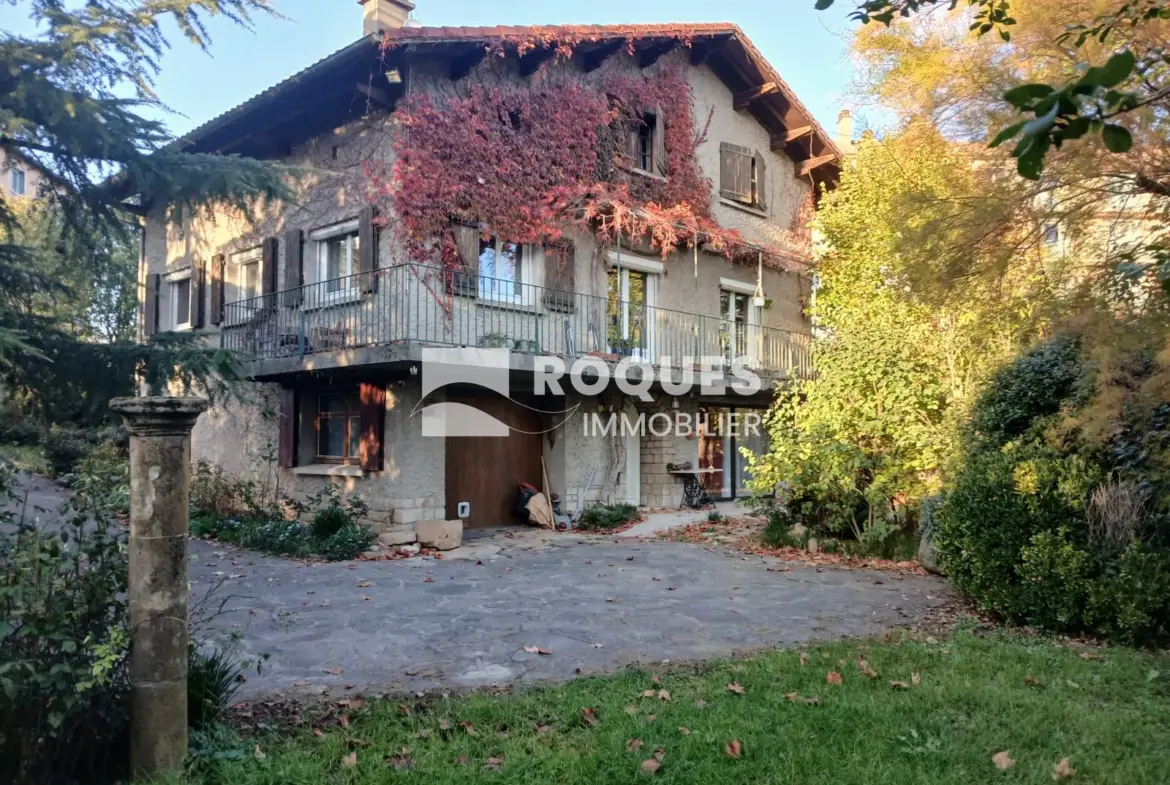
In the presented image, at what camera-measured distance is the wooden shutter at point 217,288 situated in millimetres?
13148

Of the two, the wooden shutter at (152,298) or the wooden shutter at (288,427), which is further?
the wooden shutter at (152,298)

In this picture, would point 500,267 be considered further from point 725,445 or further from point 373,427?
point 725,445

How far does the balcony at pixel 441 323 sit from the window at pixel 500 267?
0.11ft

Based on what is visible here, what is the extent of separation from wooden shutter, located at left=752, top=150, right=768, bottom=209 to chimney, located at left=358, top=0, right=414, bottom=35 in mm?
7586

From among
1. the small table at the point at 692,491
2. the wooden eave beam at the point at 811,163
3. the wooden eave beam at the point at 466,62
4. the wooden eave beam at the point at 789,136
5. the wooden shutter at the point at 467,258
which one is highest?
the wooden eave beam at the point at 789,136

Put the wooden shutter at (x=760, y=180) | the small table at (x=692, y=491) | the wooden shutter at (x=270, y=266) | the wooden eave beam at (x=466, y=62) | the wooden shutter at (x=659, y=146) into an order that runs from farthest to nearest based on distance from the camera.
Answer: the wooden shutter at (x=760, y=180), the small table at (x=692, y=491), the wooden shutter at (x=659, y=146), the wooden shutter at (x=270, y=266), the wooden eave beam at (x=466, y=62)

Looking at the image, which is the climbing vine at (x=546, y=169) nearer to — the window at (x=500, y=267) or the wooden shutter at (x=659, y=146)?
the wooden shutter at (x=659, y=146)

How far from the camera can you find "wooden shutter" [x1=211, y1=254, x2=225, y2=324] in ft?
43.1

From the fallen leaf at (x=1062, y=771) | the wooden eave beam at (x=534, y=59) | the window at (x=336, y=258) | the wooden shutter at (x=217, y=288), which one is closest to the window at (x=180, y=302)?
the wooden shutter at (x=217, y=288)

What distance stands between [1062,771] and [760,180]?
14.5 meters

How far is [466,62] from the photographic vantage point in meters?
10.9

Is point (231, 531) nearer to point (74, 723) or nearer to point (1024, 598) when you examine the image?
point (74, 723)

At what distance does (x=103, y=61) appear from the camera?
20.5ft

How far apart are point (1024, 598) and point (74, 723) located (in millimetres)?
6093
